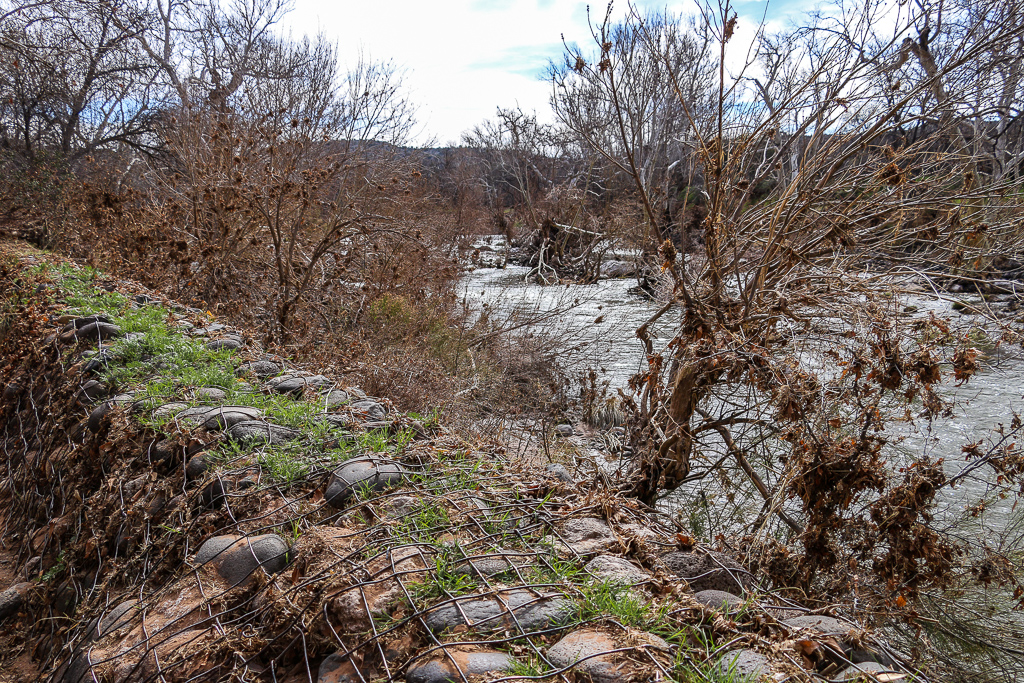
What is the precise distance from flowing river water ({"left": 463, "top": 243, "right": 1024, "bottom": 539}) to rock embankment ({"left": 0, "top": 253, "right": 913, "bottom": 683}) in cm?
205

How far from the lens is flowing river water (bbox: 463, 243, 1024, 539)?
16.6ft

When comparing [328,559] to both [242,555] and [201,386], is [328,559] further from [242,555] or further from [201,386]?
[201,386]

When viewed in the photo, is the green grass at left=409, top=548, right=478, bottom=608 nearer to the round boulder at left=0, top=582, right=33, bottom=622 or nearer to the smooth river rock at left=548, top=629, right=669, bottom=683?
the smooth river rock at left=548, top=629, right=669, bottom=683

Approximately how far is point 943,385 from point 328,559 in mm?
7272

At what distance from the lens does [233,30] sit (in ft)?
72.8

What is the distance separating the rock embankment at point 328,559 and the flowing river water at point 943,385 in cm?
205

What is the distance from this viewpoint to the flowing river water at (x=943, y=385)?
200 inches

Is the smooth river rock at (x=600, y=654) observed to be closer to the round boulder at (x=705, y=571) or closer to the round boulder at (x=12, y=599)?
the round boulder at (x=705, y=571)

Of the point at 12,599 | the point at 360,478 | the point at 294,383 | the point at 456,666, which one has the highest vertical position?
the point at 294,383

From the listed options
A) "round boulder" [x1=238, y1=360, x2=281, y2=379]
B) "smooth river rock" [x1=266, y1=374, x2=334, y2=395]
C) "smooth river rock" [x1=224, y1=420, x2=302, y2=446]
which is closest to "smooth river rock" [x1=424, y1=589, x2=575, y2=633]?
"smooth river rock" [x1=224, y1=420, x2=302, y2=446]

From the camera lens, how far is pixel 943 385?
729cm

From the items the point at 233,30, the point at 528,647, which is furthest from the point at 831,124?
the point at 233,30

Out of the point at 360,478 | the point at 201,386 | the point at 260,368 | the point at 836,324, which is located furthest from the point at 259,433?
the point at 836,324

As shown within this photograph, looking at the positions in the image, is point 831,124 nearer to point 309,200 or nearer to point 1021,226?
point 1021,226
